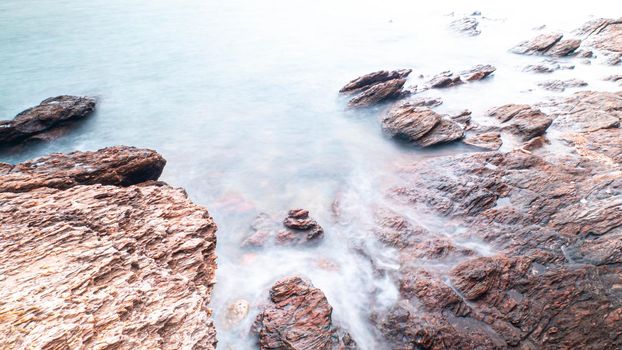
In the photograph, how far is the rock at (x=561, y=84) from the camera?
1734 centimetres

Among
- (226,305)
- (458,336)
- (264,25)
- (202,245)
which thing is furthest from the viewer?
(264,25)

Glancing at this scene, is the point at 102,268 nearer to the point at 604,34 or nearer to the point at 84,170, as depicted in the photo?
the point at 84,170

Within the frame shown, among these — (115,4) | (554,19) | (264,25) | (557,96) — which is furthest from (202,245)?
(115,4)

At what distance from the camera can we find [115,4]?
37.8 meters

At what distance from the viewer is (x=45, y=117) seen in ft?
49.0

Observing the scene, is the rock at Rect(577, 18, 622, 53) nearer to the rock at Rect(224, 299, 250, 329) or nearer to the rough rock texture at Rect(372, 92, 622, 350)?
the rough rock texture at Rect(372, 92, 622, 350)

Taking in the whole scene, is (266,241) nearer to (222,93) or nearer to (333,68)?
(222,93)

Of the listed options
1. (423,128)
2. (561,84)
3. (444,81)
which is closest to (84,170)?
(423,128)

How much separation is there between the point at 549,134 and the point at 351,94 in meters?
9.39

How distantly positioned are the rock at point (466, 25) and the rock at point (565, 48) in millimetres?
6933

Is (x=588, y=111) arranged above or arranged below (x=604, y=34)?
above

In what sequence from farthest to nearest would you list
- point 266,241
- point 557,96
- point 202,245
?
point 557,96 → point 266,241 → point 202,245

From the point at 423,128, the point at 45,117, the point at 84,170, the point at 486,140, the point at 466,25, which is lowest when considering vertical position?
the point at 466,25

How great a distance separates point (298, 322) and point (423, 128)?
9.45 meters
